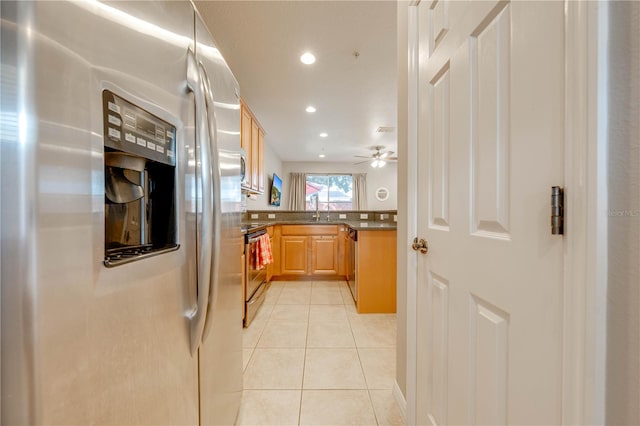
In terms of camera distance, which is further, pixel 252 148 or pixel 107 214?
pixel 252 148

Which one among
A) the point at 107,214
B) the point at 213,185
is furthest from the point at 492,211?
the point at 107,214

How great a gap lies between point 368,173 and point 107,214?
7328 millimetres

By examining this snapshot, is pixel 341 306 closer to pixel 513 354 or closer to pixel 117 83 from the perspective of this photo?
pixel 513 354

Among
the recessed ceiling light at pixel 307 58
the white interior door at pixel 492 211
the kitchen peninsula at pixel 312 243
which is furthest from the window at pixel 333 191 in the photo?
the white interior door at pixel 492 211

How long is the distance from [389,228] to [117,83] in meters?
2.44

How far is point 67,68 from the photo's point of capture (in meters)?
0.38

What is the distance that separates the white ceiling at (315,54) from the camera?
5.65ft

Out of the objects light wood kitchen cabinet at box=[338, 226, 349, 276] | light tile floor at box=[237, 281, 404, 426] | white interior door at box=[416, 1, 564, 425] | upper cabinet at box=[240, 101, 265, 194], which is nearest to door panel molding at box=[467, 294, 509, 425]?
white interior door at box=[416, 1, 564, 425]

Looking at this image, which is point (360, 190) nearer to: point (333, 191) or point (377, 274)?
point (333, 191)

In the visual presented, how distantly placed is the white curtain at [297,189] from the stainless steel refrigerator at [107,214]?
6.50 m

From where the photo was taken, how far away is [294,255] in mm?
3914

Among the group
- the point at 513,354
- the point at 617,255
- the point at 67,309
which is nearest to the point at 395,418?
the point at 513,354

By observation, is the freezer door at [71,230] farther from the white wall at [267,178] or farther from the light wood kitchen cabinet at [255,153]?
the white wall at [267,178]

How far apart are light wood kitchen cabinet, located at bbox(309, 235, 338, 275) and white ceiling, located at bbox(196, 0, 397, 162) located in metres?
1.85
